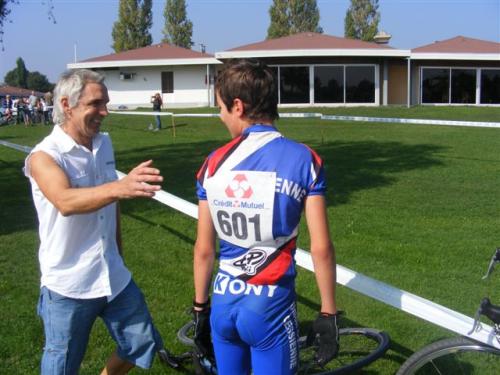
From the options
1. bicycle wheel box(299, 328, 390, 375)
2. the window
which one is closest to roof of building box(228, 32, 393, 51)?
the window

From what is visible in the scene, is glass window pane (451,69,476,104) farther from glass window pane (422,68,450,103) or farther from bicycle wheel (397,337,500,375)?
bicycle wheel (397,337,500,375)

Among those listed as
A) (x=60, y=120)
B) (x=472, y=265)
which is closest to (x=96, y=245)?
(x=60, y=120)

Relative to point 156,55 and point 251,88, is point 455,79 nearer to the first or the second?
point 156,55

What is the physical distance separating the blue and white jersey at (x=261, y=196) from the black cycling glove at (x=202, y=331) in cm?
43

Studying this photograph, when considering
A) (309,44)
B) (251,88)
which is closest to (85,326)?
(251,88)

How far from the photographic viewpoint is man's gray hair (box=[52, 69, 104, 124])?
2881 mm

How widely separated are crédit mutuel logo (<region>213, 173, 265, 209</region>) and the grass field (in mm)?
2295

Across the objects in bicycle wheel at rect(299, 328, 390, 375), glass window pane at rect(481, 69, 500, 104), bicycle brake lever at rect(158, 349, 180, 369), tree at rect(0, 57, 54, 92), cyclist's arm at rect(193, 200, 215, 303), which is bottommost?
bicycle brake lever at rect(158, 349, 180, 369)

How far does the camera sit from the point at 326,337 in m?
2.50

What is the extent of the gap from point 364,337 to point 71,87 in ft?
8.75

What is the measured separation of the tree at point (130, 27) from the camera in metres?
64.6

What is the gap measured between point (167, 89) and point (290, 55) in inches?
430

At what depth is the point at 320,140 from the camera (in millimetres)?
19828

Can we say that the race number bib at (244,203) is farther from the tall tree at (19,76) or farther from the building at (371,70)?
the tall tree at (19,76)
